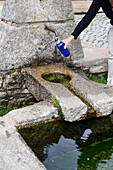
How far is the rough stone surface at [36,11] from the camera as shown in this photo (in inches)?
134

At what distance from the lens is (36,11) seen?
3447 mm

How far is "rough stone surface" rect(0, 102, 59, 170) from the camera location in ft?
6.69

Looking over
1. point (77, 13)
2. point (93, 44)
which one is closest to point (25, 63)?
point (93, 44)

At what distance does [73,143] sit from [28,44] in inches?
60.1

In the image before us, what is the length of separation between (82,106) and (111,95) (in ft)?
1.57

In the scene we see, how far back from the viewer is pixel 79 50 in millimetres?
3824

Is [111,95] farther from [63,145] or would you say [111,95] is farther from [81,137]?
[63,145]

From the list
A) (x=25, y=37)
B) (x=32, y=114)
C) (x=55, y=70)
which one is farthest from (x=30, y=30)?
(x=32, y=114)

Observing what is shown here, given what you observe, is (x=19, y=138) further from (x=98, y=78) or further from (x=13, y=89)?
(x=98, y=78)

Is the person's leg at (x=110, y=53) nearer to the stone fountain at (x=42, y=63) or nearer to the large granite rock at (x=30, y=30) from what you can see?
the stone fountain at (x=42, y=63)

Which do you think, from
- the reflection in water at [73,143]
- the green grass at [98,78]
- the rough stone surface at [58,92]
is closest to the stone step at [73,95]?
the rough stone surface at [58,92]

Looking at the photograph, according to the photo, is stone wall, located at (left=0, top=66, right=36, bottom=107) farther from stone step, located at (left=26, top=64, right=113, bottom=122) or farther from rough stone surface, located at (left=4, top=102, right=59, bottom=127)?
rough stone surface, located at (left=4, top=102, right=59, bottom=127)

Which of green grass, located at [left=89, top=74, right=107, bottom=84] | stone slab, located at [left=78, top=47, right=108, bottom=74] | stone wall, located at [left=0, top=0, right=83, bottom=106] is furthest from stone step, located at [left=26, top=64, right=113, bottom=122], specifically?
green grass, located at [left=89, top=74, right=107, bottom=84]

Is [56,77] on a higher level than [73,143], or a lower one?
higher
